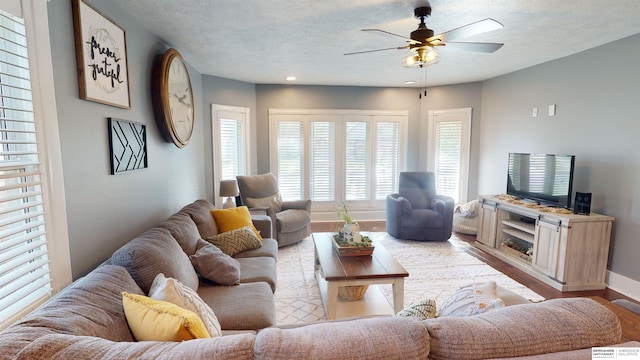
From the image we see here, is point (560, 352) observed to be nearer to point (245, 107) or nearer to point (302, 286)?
point (302, 286)

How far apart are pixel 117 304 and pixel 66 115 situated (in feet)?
3.67

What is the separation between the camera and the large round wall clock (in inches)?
113

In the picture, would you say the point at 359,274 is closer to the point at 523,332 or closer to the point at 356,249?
the point at 356,249

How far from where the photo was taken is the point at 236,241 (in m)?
2.82

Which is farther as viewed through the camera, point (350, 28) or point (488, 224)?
point (488, 224)

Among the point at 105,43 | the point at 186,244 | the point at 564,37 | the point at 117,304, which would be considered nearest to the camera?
the point at 117,304

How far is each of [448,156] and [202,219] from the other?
4.54 m

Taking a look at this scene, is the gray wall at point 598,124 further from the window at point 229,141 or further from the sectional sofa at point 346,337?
the window at point 229,141

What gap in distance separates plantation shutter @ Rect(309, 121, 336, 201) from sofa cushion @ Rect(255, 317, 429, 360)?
4824 mm

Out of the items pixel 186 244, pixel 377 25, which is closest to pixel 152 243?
pixel 186 244

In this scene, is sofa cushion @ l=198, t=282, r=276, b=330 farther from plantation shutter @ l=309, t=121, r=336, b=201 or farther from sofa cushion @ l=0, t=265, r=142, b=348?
plantation shutter @ l=309, t=121, r=336, b=201

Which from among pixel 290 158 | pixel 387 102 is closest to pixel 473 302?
pixel 290 158

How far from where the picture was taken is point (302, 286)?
3.17 meters

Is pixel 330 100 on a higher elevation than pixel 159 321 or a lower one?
higher
